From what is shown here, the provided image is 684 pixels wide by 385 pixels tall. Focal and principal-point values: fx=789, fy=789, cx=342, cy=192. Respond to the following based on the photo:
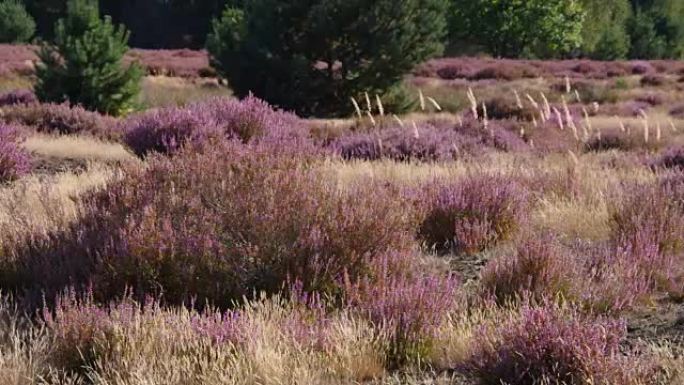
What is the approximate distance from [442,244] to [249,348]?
2360 mm

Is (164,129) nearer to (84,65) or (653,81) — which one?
(84,65)

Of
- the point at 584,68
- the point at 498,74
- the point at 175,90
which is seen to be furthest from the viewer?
the point at 584,68

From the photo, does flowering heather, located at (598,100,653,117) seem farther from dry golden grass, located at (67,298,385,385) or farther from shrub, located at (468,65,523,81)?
dry golden grass, located at (67,298,385,385)

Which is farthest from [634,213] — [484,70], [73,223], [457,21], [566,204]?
[457,21]

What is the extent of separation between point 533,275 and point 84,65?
14.4m

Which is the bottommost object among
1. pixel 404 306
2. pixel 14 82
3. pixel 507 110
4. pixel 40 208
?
pixel 14 82

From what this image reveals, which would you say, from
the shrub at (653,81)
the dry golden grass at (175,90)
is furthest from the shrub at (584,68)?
the dry golden grass at (175,90)

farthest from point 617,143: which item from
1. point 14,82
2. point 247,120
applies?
point 14,82

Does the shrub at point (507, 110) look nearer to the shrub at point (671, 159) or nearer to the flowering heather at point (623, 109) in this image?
the flowering heather at point (623, 109)

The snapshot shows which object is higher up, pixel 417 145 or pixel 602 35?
pixel 602 35

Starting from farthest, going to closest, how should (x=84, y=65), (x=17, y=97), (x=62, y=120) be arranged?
1. (x=17, y=97)
2. (x=84, y=65)
3. (x=62, y=120)

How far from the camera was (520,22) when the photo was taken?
156 ft

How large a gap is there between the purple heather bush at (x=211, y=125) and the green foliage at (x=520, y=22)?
4042 cm

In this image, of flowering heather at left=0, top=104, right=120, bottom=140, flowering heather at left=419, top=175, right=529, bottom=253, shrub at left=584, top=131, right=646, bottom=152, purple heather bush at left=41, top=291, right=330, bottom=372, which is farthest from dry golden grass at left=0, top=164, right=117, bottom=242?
shrub at left=584, top=131, right=646, bottom=152
